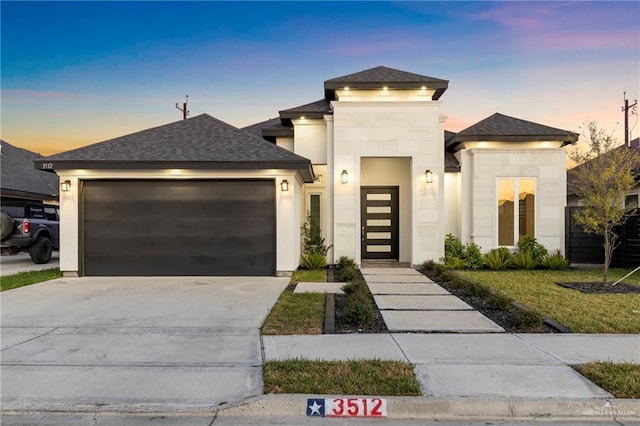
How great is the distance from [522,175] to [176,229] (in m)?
10.7

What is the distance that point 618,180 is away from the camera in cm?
833

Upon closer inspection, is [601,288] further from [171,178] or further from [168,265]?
[171,178]

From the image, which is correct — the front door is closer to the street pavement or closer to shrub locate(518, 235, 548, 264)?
shrub locate(518, 235, 548, 264)

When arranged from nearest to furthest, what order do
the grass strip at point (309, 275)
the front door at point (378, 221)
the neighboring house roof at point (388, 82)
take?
the grass strip at point (309, 275) → the neighboring house roof at point (388, 82) → the front door at point (378, 221)

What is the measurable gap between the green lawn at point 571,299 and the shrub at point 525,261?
69 cm

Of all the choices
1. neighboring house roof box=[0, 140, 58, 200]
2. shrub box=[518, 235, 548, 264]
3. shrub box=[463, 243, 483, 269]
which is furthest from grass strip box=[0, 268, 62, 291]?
shrub box=[518, 235, 548, 264]

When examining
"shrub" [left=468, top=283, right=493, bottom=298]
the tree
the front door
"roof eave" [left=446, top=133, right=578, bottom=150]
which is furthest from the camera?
the front door

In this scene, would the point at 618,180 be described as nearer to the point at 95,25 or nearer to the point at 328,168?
the point at 328,168

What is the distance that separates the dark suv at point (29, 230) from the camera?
40.2ft

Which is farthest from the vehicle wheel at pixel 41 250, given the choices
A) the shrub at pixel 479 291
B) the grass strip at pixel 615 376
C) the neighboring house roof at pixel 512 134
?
the grass strip at pixel 615 376

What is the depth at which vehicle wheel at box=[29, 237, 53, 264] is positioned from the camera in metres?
13.2

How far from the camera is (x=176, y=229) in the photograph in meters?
9.98

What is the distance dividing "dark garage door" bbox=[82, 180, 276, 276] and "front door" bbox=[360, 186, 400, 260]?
14.2 feet

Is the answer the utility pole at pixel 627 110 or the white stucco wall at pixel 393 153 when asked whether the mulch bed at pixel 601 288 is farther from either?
the utility pole at pixel 627 110
